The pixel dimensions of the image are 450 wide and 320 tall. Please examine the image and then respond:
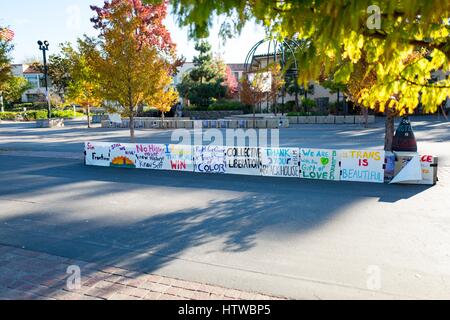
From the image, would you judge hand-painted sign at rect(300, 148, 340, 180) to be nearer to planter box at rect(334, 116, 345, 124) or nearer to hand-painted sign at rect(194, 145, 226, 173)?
hand-painted sign at rect(194, 145, 226, 173)

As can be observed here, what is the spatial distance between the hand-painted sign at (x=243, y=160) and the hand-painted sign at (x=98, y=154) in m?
5.17

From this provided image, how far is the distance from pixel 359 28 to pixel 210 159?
1007cm

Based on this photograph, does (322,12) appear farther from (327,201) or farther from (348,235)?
(327,201)

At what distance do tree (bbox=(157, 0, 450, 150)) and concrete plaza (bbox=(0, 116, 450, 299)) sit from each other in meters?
2.69

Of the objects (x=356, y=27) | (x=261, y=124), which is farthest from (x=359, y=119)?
(x=356, y=27)

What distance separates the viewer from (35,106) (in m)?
65.2

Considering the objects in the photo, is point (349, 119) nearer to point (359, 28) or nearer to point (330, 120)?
point (330, 120)

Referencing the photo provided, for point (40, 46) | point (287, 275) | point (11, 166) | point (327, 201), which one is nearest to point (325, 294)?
point (287, 275)

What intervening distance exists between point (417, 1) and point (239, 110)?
1537 inches

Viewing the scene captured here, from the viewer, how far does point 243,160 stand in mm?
12969

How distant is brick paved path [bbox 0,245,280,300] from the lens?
16.3ft

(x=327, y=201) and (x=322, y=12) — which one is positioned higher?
(x=322, y=12)

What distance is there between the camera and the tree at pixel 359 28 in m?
3.06
